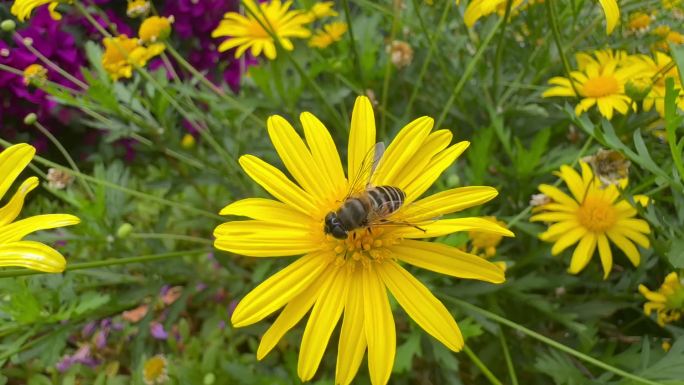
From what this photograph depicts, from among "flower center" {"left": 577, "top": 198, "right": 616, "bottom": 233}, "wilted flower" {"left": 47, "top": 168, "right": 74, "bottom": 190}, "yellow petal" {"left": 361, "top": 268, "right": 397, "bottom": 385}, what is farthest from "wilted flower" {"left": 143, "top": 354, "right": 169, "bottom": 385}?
"flower center" {"left": 577, "top": 198, "right": 616, "bottom": 233}

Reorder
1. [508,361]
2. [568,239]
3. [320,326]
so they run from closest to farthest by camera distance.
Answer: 1. [320,326]
2. [508,361]
3. [568,239]

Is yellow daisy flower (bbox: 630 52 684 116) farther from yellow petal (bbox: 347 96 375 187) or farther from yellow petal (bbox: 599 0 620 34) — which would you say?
yellow petal (bbox: 347 96 375 187)

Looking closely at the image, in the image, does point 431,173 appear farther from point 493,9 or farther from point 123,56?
point 123,56

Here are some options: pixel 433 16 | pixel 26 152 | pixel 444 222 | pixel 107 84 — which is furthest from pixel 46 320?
pixel 433 16

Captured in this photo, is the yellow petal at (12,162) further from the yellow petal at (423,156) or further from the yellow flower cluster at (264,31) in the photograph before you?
the yellow flower cluster at (264,31)

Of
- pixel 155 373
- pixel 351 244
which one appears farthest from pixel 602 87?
pixel 155 373

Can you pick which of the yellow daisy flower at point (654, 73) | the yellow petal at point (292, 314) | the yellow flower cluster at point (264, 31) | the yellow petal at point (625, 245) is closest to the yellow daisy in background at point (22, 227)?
the yellow petal at point (292, 314)

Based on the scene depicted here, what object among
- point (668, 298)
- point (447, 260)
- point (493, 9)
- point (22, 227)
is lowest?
point (668, 298)
